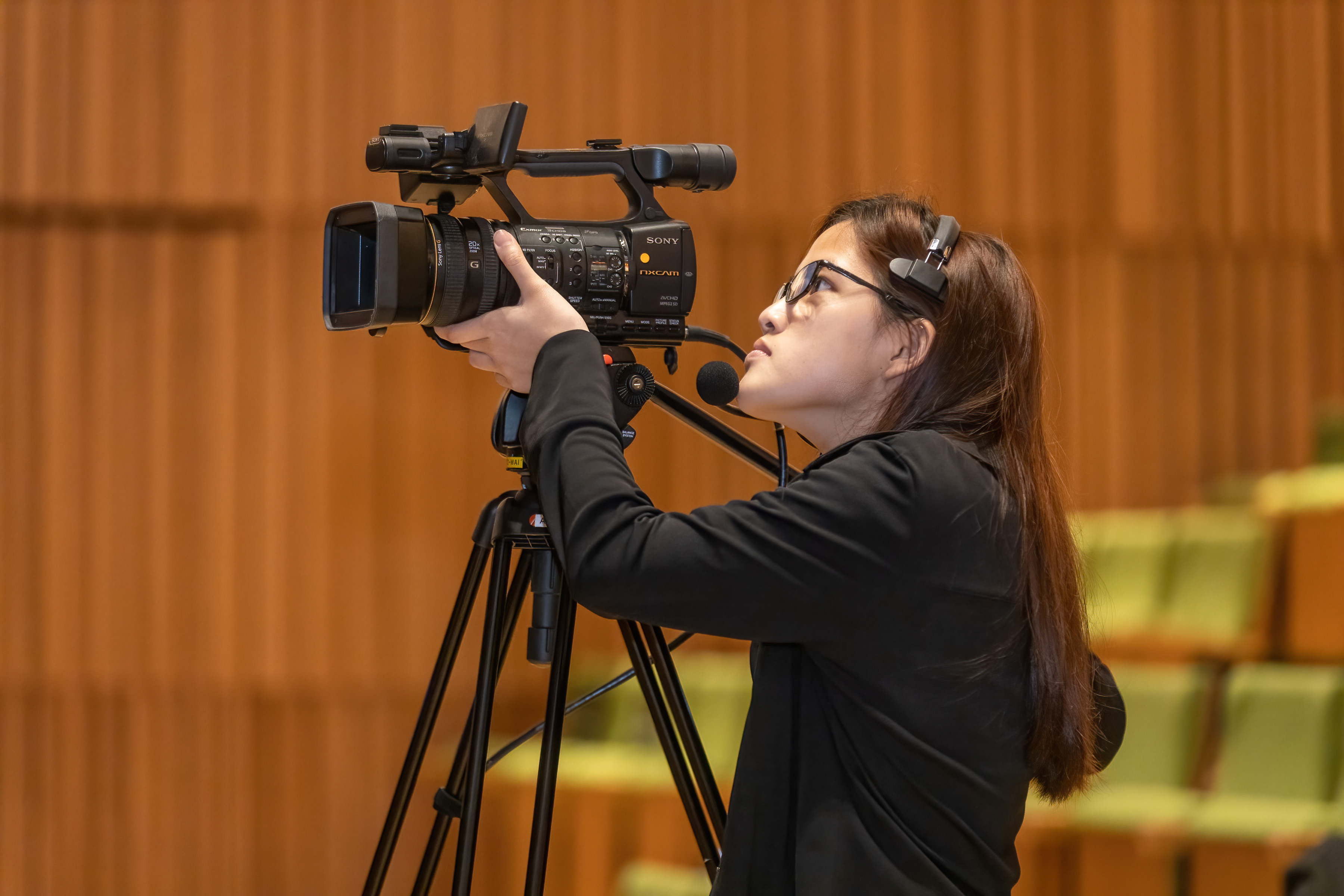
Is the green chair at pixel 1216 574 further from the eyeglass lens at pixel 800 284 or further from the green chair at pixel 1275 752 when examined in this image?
the eyeglass lens at pixel 800 284

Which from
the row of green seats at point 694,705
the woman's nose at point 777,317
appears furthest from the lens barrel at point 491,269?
the row of green seats at point 694,705

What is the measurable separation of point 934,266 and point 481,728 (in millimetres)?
629

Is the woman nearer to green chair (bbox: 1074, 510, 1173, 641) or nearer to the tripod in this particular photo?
the tripod

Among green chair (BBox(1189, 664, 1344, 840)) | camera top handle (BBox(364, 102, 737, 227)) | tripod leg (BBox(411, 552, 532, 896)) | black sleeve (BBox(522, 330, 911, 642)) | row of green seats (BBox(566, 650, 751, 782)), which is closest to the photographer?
black sleeve (BBox(522, 330, 911, 642))

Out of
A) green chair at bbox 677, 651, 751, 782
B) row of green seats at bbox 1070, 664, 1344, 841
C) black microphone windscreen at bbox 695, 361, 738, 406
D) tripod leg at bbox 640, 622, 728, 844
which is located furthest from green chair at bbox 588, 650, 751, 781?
black microphone windscreen at bbox 695, 361, 738, 406

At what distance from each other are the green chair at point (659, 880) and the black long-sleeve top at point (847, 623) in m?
1.27

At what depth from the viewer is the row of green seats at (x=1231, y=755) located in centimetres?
203

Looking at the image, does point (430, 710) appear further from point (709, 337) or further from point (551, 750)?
point (709, 337)

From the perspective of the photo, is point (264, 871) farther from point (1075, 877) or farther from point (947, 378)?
point (947, 378)

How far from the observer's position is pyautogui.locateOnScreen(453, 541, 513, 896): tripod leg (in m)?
1.11

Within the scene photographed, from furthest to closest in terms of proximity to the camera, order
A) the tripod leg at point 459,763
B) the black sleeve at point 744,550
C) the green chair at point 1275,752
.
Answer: the green chair at point 1275,752 → the tripod leg at point 459,763 → the black sleeve at point 744,550

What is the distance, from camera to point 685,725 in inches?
45.8

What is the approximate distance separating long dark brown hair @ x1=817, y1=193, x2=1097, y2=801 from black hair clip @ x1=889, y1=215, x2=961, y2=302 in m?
0.01

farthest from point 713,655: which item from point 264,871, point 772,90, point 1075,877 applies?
point 772,90
